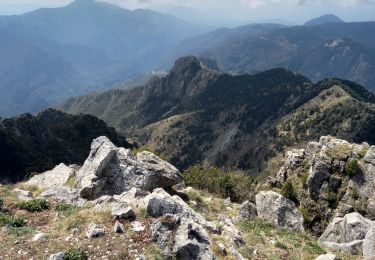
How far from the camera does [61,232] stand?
26672mm

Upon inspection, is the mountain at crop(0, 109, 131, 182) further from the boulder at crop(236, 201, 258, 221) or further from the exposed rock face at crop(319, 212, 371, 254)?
the exposed rock face at crop(319, 212, 371, 254)

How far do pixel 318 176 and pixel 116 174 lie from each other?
87.7ft

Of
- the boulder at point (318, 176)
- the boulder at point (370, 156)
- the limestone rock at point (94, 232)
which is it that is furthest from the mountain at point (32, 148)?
the limestone rock at point (94, 232)

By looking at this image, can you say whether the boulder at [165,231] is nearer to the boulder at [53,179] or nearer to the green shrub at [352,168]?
the boulder at [53,179]

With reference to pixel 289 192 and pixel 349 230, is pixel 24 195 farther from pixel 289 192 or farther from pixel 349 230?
pixel 289 192

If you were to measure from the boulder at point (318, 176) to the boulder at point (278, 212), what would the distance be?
35.5 feet

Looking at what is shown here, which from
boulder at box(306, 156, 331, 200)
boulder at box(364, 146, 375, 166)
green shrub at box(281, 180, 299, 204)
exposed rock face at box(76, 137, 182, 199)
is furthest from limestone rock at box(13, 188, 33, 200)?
boulder at box(364, 146, 375, 166)

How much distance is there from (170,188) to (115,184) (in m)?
7.87

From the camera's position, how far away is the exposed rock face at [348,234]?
31938 millimetres

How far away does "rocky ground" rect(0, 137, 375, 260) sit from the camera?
81.8 feet

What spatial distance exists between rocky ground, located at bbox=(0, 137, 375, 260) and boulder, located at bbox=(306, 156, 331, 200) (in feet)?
12.6

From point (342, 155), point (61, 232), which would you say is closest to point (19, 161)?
point (342, 155)

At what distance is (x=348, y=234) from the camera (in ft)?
120

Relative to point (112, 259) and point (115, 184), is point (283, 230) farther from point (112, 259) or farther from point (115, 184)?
point (112, 259)
